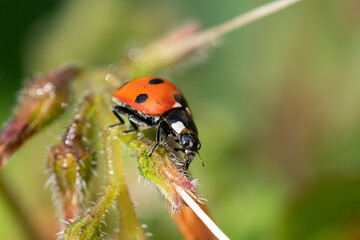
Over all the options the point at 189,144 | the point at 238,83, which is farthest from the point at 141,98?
the point at 238,83

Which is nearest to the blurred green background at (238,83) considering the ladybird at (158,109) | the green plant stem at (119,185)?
the ladybird at (158,109)

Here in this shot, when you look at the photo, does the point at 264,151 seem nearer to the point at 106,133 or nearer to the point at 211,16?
the point at 211,16

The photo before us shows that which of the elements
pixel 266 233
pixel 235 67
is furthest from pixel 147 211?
pixel 235 67

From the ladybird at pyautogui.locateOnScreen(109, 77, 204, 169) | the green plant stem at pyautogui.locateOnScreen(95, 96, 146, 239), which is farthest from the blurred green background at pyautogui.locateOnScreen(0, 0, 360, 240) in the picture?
the green plant stem at pyautogui.locateOnScreen(95, 96, 146, 239)

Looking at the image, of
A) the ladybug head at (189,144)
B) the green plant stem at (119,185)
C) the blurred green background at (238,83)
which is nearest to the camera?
the green plant stem at (119,185)

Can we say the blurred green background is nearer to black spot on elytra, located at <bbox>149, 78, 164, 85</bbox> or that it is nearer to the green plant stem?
black spot on elytra, located at <bbox>149, 78, 164, 85</bbox>

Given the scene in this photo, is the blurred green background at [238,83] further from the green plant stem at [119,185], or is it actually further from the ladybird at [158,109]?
the green plant stem at [119,185]

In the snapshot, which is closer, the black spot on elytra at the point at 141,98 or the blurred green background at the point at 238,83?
the black spot on elytra at the point at 141,98

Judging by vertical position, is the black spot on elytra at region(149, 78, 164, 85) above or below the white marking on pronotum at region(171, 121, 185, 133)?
above
